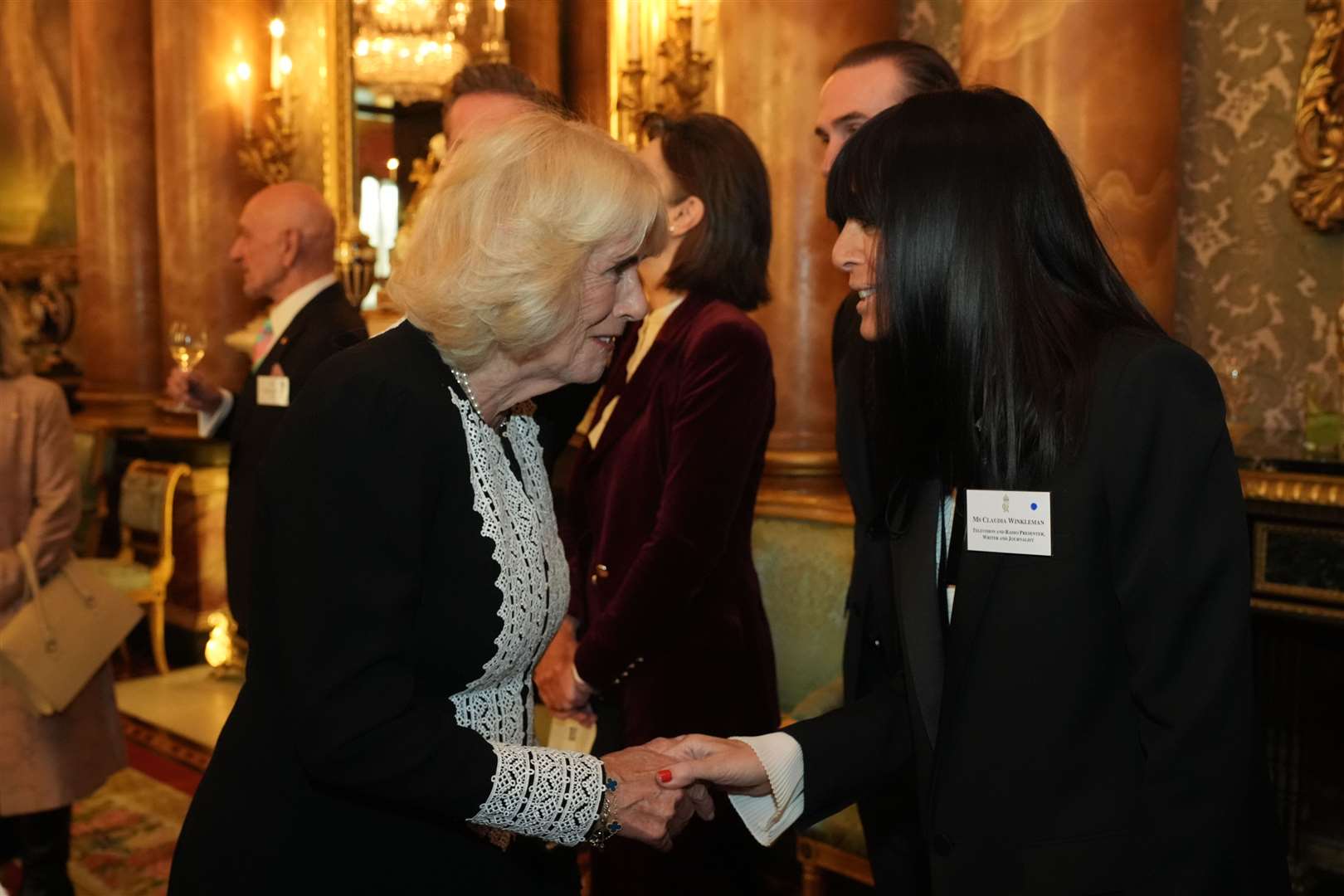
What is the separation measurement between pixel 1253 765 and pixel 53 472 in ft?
10.6

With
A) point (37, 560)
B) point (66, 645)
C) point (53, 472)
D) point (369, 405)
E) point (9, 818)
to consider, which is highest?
point (369, 405)

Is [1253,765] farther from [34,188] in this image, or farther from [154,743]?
[34,188]

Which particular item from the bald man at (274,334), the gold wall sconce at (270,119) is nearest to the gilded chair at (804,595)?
the bald man at (274,334)

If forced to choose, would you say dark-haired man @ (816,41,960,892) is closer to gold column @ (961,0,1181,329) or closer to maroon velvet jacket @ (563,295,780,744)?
maroon velvet jacket @ (563,295,780,744)

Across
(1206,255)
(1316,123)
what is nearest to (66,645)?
(1206,255)

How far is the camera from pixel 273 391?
336 cm

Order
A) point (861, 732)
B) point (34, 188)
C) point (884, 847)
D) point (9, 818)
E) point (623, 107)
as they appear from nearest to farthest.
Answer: point (861, 732) → point (884, 847) → point (9, 818) → point (623, 107) → point (34, 188)

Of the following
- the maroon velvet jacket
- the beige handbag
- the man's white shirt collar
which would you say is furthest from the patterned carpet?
the maroon velvet jacket

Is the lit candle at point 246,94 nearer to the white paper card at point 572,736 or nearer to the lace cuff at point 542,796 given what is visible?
the white paper card at point 572,736

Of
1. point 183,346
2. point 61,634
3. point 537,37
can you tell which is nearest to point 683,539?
point 61,634

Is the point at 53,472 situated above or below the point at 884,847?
above

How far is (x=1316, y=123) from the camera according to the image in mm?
3160

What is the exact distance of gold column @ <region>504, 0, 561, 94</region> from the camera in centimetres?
551

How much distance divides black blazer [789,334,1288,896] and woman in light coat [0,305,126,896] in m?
2.78
